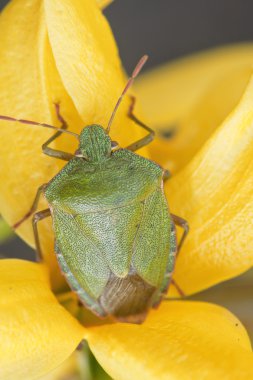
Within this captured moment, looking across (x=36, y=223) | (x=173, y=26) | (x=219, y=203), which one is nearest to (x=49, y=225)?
(x=36, y=223)

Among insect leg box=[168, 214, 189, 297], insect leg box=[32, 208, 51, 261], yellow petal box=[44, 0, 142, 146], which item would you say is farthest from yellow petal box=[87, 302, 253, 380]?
yellow petal box=[44, 0, 142, 146]

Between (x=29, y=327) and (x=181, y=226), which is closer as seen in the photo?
(x=29, y=327)

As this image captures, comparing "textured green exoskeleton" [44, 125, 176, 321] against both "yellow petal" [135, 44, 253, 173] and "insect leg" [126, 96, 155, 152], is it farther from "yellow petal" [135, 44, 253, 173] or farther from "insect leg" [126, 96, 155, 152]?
"yellow petal" [135, 44, 253, 173]

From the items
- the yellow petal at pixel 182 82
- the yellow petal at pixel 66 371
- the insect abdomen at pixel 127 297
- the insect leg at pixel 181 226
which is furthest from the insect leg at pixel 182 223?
the yellow petal at pixel 182 82

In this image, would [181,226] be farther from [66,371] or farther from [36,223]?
[66,371]

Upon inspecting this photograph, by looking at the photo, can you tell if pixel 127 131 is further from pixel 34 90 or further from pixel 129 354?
pixel 129 354

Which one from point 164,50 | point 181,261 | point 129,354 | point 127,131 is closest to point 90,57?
point 127,131

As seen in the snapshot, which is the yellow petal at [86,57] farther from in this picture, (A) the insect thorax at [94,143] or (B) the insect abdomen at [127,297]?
(B) the insect abdomen at [127,297]
